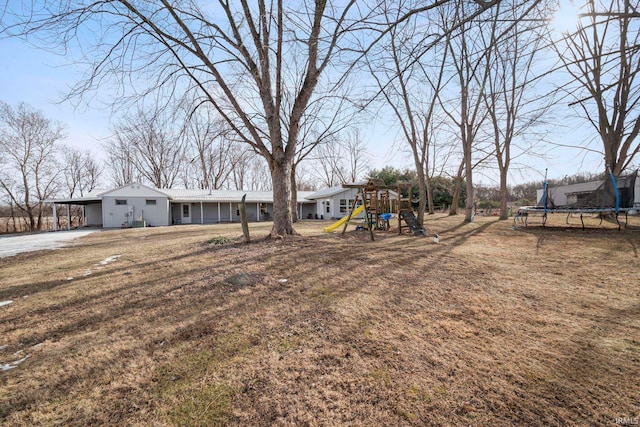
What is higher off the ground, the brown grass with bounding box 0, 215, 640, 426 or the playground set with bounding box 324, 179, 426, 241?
the playground set with bounding box 324, 179, 426, 241

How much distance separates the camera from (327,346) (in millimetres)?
2400

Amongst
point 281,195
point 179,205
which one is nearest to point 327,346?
point 281,195

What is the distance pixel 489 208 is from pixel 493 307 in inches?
1347

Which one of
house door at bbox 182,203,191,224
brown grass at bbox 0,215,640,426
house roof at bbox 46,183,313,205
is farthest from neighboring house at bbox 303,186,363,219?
brown grass at bbox 0,215,640,426

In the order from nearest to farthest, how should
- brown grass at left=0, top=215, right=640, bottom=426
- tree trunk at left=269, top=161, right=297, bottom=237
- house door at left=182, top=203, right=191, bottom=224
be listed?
brown grass at left=0, top=215, right=640, bottom=426
tree trunk at left=269, top=161, right=297, bottom=237
house door at left=182, top=203, right=191, bottom=224

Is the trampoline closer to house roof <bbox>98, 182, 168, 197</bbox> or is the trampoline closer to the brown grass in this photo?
the brown grass

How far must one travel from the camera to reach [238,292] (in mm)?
3850

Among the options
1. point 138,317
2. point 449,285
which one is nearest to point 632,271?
point 449,285

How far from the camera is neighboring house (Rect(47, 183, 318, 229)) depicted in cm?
2131

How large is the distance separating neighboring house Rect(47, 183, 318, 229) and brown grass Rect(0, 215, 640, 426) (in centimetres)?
1508

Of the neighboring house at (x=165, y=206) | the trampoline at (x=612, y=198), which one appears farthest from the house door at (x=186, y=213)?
the trampoline at (x=612, y=198)

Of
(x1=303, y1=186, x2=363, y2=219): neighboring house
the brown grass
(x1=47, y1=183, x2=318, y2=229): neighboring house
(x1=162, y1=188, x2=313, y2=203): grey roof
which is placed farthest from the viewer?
(x1=303, y1=186, x2=363, y2=219): neighboring house

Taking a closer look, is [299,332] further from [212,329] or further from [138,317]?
[138,317]

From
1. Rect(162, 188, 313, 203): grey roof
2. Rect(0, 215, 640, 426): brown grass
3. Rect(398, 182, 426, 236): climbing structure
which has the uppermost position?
Rect(162, 188, 313, 203): grey roof
